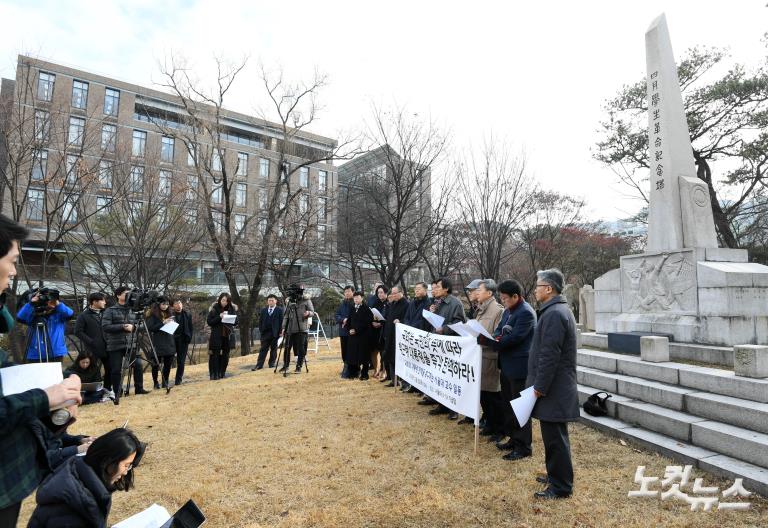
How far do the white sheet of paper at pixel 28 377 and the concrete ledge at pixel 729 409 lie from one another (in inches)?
207

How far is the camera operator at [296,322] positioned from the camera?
9595 millimetres

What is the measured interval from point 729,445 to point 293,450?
4.23m

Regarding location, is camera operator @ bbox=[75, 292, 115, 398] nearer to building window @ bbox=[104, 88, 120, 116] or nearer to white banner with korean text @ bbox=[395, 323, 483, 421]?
white banner with korean text @ bbox=[395, 323, 483, 421]

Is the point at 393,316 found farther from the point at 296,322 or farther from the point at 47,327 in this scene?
the point at 47,327

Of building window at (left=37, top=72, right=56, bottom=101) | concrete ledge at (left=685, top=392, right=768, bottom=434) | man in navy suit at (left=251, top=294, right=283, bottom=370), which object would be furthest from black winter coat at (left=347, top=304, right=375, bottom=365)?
building window at (left=37, top=72, right=56, bottom=101)

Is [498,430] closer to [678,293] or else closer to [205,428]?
[205,428]

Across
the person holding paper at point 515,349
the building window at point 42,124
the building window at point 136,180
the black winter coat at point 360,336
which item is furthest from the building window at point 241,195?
the person holding paper at point 515,349

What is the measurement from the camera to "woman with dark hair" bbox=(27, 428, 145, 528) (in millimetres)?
1922

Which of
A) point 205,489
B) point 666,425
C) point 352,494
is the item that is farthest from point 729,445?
point 205,489

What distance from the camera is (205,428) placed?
223 inches

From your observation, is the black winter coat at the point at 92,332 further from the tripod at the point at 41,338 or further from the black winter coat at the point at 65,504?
the black winter coat at the point at 65,504

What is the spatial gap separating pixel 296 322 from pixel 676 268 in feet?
24.8

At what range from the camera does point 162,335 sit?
829cm

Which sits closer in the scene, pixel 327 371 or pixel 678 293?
pixel 678 293
